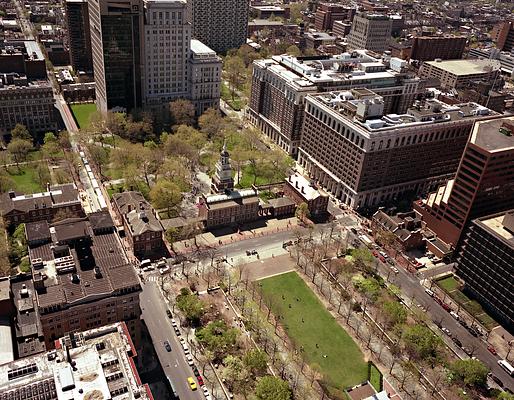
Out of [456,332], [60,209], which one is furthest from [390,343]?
[60,209]

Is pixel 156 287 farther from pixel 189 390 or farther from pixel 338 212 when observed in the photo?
pixel 338 212

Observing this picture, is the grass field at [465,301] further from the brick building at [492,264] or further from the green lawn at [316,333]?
the green lawn at [316,333]

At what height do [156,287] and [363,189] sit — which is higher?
[363,189]

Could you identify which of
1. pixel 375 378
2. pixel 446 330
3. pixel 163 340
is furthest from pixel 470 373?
pixel 163 340

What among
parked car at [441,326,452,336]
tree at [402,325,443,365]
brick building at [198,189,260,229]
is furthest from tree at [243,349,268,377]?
brick building at [198,189,260,229]

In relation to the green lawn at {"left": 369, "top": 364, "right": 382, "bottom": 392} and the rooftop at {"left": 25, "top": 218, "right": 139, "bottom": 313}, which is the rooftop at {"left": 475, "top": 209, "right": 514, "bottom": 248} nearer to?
the green lawn at {"left": 369, "top": 364, "right": 382, "bottom": 392}

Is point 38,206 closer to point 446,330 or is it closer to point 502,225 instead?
point 446,330
